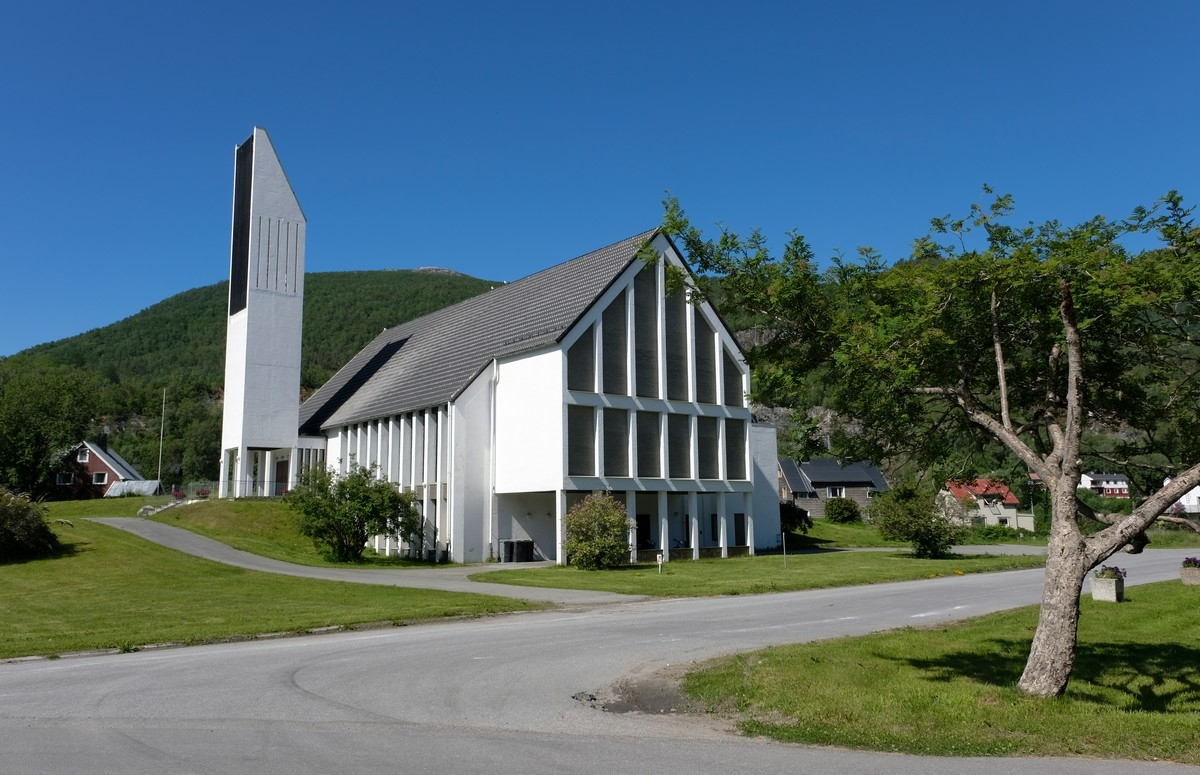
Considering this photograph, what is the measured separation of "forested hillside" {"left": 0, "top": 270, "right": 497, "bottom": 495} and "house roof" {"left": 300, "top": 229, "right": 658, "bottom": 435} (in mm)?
43254

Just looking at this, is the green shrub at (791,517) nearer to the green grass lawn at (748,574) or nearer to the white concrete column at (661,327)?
the green grass lawn at (748,574)

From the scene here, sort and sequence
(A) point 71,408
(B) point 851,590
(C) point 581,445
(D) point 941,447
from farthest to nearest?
(A) point 71,408 → (C) point 581,445 → (B) point 851,590 → (D) point 941,447

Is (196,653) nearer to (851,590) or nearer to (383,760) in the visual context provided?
(383,760)

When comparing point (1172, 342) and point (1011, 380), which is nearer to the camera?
point (1172, 342)

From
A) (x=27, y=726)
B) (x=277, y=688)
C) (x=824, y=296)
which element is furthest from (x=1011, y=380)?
(x=27, y=726)

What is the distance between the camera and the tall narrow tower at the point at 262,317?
158ft

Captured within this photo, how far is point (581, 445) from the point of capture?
1496 inches

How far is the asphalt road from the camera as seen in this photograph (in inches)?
285

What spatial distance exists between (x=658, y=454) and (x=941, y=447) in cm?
2844

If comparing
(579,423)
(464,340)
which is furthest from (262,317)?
(579,423)

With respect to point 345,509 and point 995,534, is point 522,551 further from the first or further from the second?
point 995,534

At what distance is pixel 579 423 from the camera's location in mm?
38156

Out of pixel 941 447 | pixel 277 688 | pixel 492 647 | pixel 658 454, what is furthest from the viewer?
pixel 658 454

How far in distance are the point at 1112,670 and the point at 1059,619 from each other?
10.9ft
